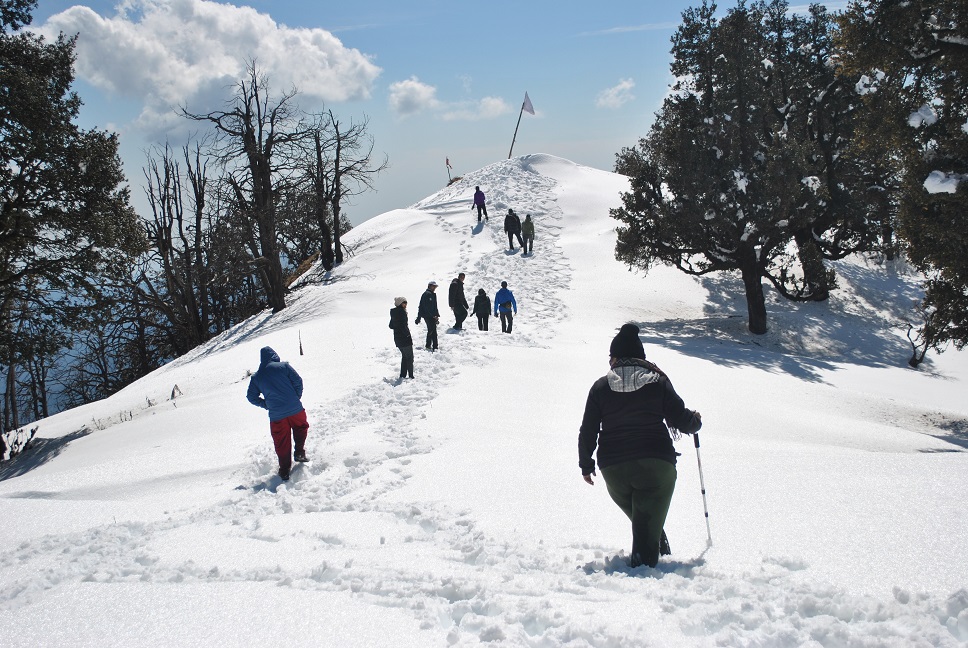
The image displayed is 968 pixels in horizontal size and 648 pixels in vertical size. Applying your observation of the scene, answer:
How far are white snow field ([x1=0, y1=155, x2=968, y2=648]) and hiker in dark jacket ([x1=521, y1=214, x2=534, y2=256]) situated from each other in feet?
40.9

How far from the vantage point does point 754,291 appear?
72.9 ft

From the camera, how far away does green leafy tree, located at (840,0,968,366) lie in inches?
454

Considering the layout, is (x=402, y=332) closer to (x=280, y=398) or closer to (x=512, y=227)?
(x=280, y=398)

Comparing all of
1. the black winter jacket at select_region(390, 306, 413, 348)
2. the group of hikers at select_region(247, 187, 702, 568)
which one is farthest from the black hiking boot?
the black winter jacket at select_region(390, 306, 413, 348)

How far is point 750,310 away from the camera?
22812mm

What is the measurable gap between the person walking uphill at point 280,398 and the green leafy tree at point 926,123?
11830mm

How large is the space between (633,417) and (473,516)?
2.22 metres

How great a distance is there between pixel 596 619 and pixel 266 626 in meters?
1.92

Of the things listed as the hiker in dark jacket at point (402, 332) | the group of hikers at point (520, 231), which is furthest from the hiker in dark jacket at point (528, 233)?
the hiker in dark jacket at point (402, 332)

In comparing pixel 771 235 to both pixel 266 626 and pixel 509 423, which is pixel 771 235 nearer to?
Result: pixel 509 423

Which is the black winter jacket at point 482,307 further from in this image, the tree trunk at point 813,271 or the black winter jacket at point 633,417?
the tree trunk at point 813,271

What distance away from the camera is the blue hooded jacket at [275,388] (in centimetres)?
802

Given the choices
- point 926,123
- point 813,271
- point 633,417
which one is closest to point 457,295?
point 926,123

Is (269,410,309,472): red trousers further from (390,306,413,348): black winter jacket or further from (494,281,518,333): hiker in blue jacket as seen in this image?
→ (494,281,518,333): hiker in blue jacket
